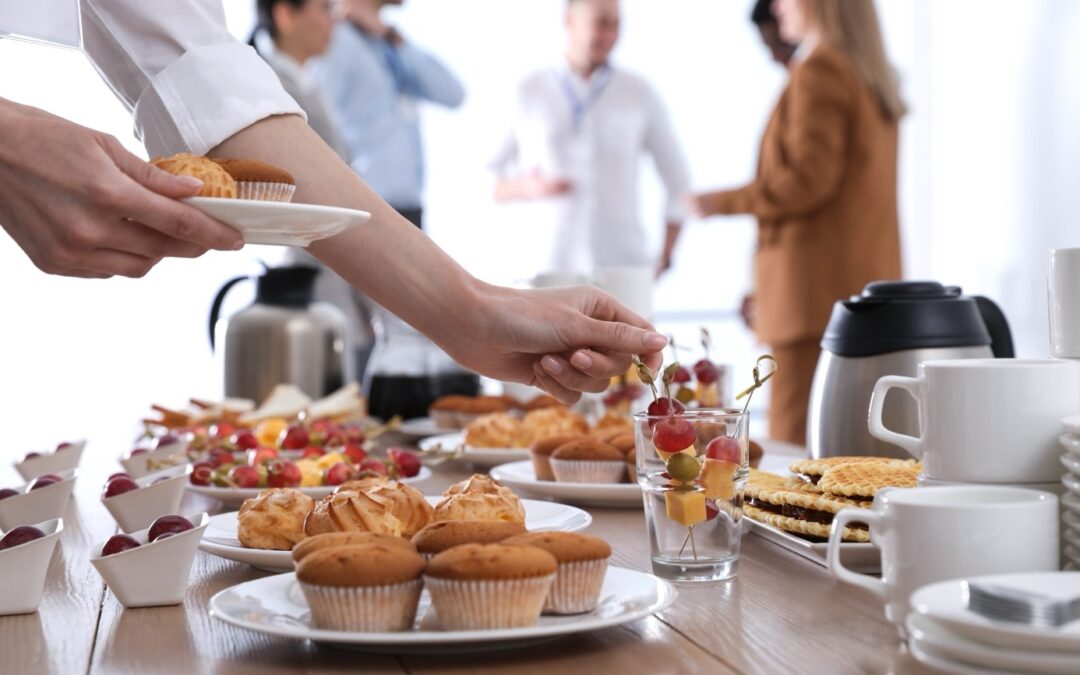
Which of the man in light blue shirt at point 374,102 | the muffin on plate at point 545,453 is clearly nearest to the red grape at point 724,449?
the muffin on plate at point 545,453

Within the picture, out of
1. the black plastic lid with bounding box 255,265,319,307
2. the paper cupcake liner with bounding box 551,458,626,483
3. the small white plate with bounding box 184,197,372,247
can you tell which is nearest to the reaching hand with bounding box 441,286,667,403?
the paper cupcake liner with bounding box 551,458,626,483

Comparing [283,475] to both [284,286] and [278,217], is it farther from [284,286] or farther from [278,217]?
[284,286]

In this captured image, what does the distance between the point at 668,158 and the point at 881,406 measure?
3.89m

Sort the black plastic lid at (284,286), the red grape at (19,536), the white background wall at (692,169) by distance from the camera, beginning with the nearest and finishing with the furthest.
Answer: the red grape at (19,536)
the black plastic lid at (284,286)
the white background wall at (692,169)

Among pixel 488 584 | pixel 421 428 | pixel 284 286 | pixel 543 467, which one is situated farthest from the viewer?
pixel 284 286

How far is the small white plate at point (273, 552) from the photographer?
952mm

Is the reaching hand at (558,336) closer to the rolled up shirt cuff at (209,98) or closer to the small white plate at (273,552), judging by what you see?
the small white plate at (273,552)

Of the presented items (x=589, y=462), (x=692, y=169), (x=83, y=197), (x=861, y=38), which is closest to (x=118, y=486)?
(x=83, y=197)

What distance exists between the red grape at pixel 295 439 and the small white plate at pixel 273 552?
0.48 meters

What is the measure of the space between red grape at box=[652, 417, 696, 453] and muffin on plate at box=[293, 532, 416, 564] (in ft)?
0.75

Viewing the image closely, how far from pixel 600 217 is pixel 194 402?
2840 mm

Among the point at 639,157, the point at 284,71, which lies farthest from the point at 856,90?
the point at 284,71

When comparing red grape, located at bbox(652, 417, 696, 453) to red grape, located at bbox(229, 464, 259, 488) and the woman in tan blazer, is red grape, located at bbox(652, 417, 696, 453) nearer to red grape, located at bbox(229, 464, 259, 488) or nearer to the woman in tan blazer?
red grape, located at bbox(229, 464, 259, 488)

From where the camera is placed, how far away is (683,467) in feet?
2.96
